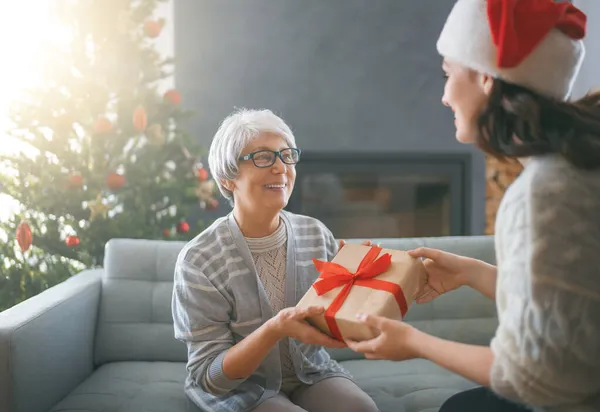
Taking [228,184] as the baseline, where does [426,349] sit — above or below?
below

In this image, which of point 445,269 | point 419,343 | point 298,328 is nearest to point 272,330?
point 298,328

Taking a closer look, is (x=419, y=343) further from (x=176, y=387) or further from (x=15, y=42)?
(x=15, y=42)

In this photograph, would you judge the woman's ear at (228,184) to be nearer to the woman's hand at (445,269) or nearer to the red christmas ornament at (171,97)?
the woman's hand at (445,269)

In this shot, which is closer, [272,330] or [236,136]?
[272,330]

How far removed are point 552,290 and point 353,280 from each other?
0.50m

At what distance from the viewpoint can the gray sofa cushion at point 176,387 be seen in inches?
66.6

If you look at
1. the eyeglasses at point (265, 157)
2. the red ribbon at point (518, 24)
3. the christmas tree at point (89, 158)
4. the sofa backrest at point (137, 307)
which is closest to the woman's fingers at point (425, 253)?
the eyeglasses at point (265, 157)

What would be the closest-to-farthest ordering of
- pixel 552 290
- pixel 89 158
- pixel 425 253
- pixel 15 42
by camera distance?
pixel 552 290
pixel 425 253
pixel 89 158
pixel 15 42

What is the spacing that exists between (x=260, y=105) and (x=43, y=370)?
2315mm

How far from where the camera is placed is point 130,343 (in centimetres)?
202

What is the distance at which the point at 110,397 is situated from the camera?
173cm

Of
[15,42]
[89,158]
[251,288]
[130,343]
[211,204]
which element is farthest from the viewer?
[15,42]

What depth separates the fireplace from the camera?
3.67 metres

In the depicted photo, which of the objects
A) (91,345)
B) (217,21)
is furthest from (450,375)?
(217,21)
